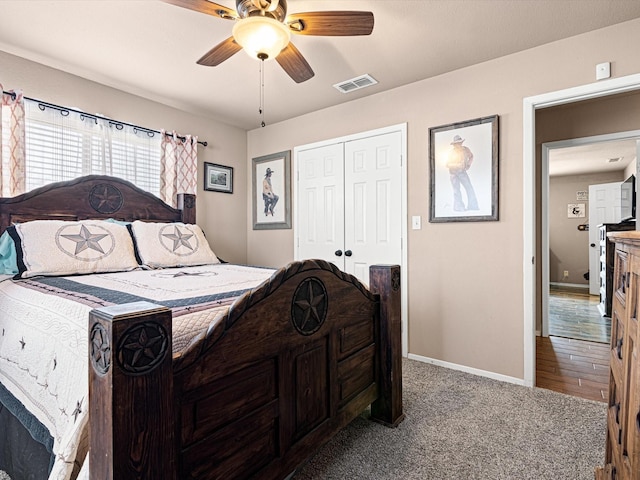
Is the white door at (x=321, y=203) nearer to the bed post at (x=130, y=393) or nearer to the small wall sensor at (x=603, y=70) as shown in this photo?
the small wall sensor at (x=603, y=70)

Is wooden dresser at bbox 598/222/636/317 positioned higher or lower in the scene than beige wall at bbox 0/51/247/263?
lower

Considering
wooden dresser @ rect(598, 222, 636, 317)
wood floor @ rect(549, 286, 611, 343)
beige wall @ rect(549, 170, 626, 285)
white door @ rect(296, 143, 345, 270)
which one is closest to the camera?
white door @ rect(296, 143, 345, 270)

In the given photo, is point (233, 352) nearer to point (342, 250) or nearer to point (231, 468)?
point (231, 468)

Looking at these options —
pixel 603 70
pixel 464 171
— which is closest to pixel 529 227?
pixel 464 171

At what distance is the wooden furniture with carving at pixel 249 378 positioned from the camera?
77cm

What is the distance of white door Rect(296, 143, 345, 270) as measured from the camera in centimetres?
352

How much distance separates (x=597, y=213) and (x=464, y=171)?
5359 millimetres

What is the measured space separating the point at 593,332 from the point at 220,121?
4.87 meters

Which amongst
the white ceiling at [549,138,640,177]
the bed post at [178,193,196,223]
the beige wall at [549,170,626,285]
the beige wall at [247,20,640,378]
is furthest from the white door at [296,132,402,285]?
the beige wall at [549,170,626,285]

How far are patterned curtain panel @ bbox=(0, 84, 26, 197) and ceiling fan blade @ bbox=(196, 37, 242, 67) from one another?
1.47 meters

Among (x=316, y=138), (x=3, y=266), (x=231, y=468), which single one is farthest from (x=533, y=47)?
(x=3, y=266)

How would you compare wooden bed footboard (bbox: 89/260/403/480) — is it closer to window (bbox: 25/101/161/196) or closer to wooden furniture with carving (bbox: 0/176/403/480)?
wooden furniture with carving (bbox: 0/176/403/480)

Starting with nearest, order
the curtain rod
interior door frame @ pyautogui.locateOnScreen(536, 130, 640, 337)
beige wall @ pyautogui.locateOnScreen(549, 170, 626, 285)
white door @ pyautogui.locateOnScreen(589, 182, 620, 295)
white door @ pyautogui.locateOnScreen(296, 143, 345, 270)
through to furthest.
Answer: the curtain rod
white door @ pyautogui.locateOnScreen(296, 143, 345, 270)
interior door frame @ pyautogui.locateOnScreen(536, 130, 640, 337)
white door @ pyautogui.locateOnScreen(589, 182, 620, 295)
beige wall @ pyautogui.locateOnScreen(549, 170, 626, 285)

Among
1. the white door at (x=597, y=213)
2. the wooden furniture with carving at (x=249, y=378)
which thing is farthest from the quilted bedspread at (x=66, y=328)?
the white door at (x=597, y=213)
